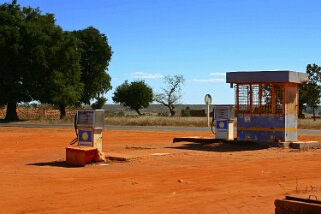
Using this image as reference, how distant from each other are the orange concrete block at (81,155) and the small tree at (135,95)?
8321 cm

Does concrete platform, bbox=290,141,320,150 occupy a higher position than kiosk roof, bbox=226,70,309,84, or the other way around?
kiosk roof, bbox=226,70,309,84

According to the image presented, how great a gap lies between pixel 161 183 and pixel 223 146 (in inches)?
409

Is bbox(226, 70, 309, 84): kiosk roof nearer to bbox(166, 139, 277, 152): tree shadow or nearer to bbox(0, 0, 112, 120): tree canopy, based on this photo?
bbox(166, 139, 277, 152): tree shadow

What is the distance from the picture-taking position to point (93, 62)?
7194 cm

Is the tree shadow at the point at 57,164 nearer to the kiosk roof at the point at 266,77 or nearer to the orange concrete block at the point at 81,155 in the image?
the orange concrete block at the point at 81,155

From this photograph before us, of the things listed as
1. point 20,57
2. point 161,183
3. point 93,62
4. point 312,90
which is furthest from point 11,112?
point 161,183

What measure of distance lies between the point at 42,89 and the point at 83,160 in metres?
43.6

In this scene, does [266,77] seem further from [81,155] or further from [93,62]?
[93,62]

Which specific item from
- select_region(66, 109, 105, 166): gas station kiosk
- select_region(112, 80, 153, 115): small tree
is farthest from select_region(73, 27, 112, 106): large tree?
select_region(66, 109, 105, 166): gas station kiosk

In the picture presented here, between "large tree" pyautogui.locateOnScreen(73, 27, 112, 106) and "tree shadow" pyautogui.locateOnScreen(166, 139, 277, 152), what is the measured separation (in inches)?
1932

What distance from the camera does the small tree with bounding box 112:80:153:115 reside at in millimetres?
100000

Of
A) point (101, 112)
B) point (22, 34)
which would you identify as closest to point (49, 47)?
point (22, 34)

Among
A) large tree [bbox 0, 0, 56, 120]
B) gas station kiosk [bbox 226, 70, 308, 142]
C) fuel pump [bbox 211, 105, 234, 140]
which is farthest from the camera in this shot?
large tree [bbox 0, 0, 56, 120]

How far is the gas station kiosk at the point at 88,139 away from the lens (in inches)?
627
